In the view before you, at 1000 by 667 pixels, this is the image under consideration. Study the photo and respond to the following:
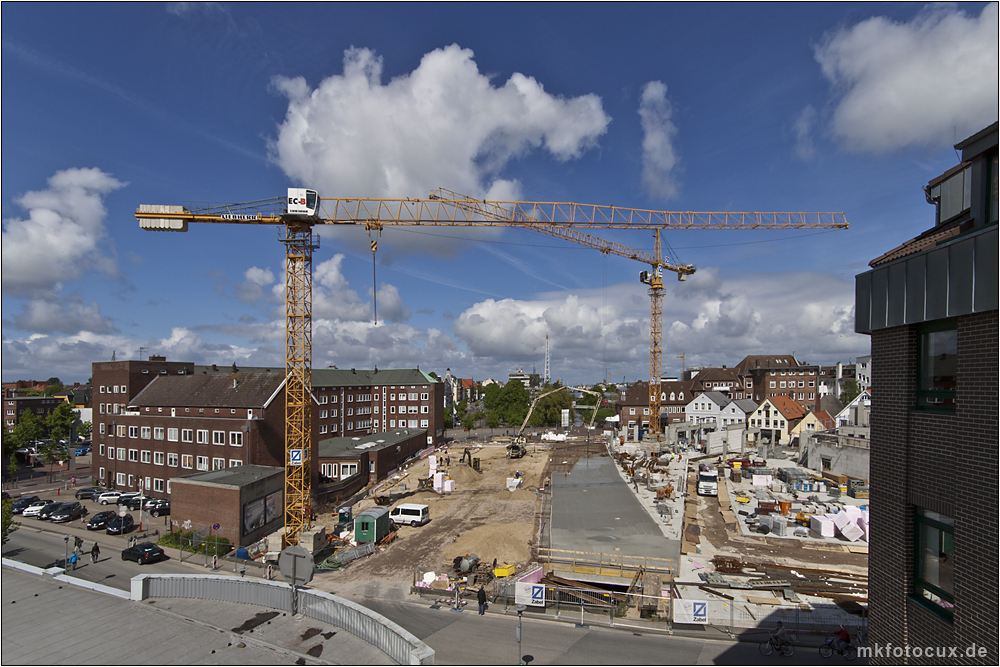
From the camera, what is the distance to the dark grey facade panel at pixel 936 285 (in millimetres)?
6234

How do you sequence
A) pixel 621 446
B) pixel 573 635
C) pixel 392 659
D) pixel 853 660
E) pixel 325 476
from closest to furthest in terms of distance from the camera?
1. pixel 392 659
2. pixel 853 660
3. pixel 573 635
4. pixel 325 476
5. pixel 621 446

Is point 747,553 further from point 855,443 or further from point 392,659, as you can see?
point 855,443

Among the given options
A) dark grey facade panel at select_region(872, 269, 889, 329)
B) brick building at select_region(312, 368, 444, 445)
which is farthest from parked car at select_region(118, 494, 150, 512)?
dark grey facade panel at select_region(872, 269, 889, 329)

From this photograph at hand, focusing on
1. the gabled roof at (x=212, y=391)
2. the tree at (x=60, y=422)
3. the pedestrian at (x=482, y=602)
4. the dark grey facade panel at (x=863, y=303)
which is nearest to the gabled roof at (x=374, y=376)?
the gabled roof at (x=212, y=391)

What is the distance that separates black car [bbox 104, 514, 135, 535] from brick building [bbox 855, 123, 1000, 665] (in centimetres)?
4476

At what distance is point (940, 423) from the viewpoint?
647 cm

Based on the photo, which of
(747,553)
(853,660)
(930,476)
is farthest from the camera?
(747,553)

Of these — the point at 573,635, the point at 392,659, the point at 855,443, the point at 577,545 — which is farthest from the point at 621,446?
the point at 392,659

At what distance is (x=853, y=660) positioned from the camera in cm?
1705

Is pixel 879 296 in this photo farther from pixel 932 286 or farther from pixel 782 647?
pixel 782 647

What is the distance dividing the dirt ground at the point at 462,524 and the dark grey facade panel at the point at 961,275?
82.0 ft

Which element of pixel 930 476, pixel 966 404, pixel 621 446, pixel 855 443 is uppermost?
pixel 966 404

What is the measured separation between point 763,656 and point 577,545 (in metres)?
10.3

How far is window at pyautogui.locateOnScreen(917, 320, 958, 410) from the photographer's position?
6.44 metres
